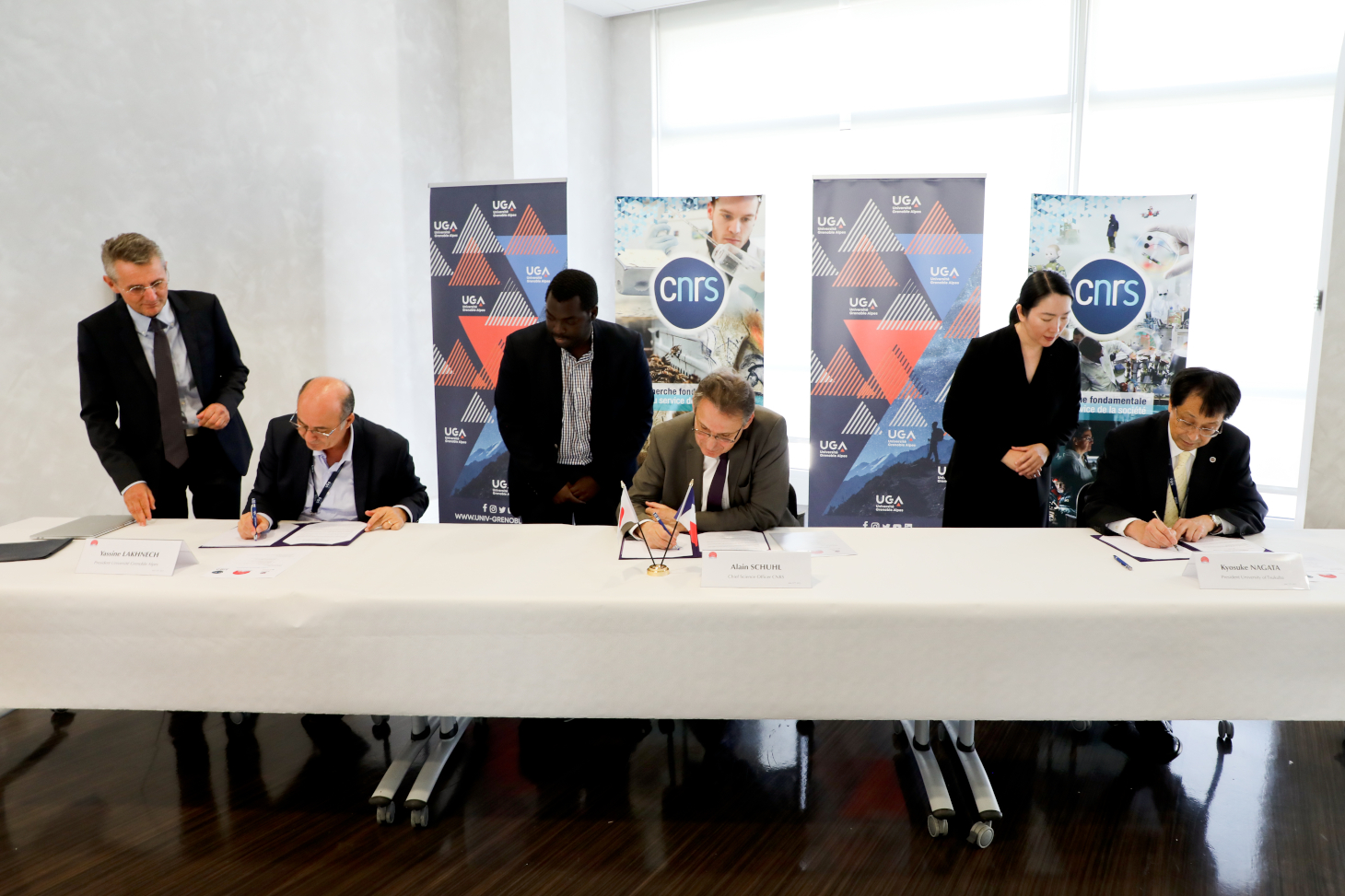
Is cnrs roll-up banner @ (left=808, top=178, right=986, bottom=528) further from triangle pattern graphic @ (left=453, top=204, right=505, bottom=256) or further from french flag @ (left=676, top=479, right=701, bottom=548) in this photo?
french flag @ (left=676, top=479, right=701, bottom=548)

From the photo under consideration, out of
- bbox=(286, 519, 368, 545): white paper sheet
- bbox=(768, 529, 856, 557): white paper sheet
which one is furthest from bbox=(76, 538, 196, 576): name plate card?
bbox=(768, 529, 856, 557): white paper sheet

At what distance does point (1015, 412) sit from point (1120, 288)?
1651 mm

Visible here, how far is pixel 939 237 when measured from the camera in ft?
13.8

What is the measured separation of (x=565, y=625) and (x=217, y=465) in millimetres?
1734

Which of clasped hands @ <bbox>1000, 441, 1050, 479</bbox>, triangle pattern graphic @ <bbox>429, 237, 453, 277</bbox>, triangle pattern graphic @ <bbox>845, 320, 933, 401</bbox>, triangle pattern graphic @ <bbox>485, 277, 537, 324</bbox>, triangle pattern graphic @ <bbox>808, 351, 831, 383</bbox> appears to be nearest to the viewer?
clasped hands @ <bbox>1000, 441, 1050, 479</bbox>

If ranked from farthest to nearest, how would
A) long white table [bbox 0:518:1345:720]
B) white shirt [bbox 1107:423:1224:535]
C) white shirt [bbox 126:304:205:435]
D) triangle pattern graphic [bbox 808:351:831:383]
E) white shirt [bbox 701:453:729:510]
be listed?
triangle pattern graphic [bbox 808:351:831:383], white shirt [bbox 126:304:205:435], white shirt [bbox 701:453:729:510], white shirt [bbox 1107:423:1224:535], long white table [bbox 0:518:1345:720]

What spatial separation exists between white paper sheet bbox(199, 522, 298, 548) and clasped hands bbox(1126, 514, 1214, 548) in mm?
2419

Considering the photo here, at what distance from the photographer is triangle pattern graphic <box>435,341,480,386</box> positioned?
15.2ft

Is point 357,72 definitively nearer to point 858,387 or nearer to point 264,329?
point 264,329

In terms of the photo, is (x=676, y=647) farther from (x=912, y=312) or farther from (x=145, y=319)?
(x=912, y=312)

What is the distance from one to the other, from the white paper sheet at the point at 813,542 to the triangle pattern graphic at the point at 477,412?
8.21 ft

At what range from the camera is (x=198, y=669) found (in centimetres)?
196

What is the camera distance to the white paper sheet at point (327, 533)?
2.37 metres

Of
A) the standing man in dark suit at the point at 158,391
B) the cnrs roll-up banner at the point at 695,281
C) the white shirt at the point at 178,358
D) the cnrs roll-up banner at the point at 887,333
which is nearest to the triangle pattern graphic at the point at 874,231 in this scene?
the cnrs roll-up banner at the point at 887,333
